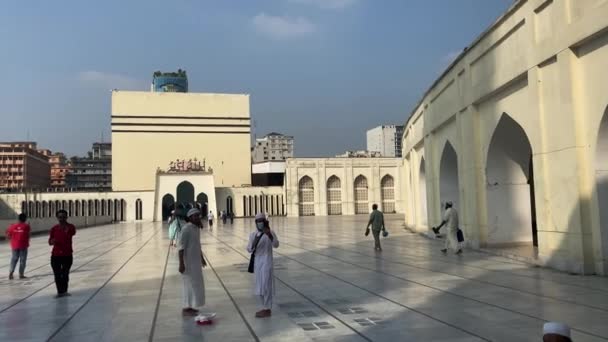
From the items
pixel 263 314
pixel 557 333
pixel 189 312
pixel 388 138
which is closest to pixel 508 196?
pixel 263 314

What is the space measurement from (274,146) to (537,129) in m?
141

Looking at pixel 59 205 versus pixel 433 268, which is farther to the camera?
pixel 59 205

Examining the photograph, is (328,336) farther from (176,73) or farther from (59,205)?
(176,73)

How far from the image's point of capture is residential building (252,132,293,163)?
478 ft

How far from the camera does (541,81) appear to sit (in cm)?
982

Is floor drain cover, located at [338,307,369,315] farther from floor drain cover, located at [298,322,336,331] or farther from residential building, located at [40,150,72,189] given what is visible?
residential building, located at [40,150,72,189]

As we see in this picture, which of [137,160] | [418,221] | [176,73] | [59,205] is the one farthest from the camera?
[176,73]

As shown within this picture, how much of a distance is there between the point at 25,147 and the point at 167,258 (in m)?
98.8

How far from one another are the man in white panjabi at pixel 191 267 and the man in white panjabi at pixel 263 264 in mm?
730

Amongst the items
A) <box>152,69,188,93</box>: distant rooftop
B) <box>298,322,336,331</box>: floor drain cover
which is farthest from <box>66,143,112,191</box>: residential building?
<box>298,322,336,331</box>: floor drain cover

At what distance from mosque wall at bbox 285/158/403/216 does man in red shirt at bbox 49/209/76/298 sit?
46054 millimetres

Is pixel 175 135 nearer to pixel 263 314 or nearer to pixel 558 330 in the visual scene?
pixel 263 314

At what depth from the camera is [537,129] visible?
1002 cm

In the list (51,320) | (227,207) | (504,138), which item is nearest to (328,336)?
(51,320)
